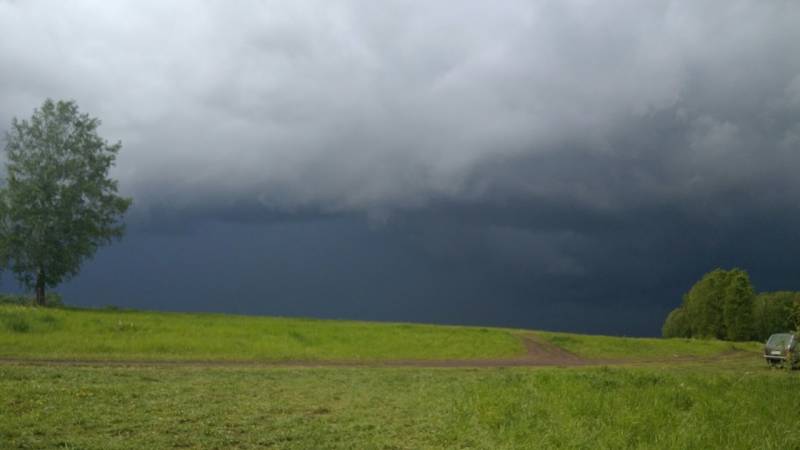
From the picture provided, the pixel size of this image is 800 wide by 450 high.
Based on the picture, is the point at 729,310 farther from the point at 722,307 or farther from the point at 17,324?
the point at 17,324

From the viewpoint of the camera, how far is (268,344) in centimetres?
4103

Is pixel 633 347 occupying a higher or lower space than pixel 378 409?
higher

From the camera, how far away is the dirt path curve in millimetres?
30031

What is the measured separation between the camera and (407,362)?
39406 mm

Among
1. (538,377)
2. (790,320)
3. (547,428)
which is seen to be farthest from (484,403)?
(790,320)

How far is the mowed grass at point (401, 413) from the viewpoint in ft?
43.4

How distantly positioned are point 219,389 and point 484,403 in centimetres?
912

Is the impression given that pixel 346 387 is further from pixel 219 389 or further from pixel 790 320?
pixel 790 320

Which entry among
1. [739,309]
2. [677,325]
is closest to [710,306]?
[739,309]

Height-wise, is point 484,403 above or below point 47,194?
below

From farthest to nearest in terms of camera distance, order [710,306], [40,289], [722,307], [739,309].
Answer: [710,306]
[722,307]
[739,309]
[40,289]

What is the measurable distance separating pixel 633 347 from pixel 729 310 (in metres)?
46.9

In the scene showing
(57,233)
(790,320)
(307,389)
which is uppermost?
(57,233)

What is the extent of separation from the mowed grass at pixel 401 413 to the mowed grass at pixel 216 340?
1283cm
